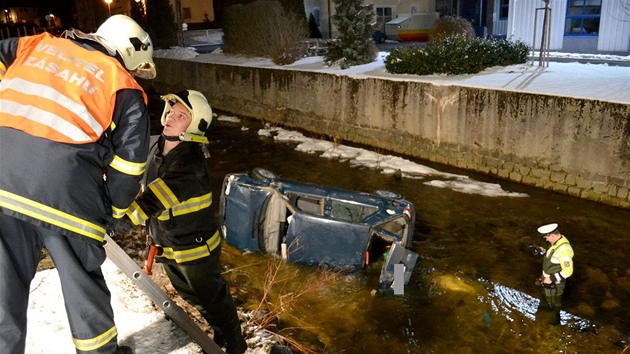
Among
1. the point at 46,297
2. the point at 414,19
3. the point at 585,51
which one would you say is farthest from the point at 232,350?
the point at 414,19

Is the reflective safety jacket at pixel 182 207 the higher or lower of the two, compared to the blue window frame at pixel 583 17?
lower

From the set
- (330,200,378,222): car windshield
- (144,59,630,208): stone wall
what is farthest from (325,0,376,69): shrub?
(330,200,378,222): car windshield

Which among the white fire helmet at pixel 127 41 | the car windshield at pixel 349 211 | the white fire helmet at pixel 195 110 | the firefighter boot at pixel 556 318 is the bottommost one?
the firefighter boot at pixel 556 318

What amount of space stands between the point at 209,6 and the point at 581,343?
→ 4053 centimetres

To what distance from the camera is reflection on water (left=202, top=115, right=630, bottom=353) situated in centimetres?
505

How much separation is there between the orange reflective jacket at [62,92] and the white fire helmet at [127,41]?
1.10 ft

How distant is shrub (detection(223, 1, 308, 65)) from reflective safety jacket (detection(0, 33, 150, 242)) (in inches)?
585

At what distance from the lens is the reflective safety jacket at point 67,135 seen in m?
2.30

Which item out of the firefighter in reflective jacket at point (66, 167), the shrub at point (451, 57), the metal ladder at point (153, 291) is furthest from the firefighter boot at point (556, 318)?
the shrub at point (451, 57)

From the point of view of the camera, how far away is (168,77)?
21875 mm

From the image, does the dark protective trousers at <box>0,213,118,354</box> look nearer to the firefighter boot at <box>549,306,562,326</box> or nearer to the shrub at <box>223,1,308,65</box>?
the firefighter boot at <box>549,306,562,326</box>

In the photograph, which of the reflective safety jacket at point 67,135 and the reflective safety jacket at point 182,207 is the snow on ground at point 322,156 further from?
the reflective safety jacket at point 67,135

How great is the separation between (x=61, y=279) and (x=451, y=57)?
11.4 m

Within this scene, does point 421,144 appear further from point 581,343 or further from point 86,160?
point 86,160
